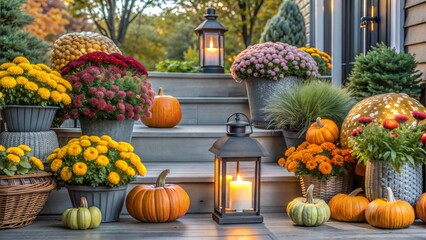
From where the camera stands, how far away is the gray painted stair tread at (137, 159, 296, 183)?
3.66m

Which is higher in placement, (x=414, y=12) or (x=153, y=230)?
(x=414, y=12)

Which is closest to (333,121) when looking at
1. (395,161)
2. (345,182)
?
(345,182)

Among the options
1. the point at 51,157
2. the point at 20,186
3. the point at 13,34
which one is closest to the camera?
the point at 20,186

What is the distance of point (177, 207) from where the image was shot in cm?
339

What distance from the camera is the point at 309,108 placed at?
4.19m

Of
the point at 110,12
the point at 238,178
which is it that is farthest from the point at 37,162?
the point at 110,12

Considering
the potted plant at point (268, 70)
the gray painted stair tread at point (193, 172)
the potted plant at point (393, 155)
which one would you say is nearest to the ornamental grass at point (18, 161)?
the gray painted stair tread at point (193, 172)

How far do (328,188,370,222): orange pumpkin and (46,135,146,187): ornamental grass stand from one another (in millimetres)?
1091

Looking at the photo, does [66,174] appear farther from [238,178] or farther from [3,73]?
[238,178]

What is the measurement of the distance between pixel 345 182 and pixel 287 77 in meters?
1.33

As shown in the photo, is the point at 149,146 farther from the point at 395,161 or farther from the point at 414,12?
the point at 414,12

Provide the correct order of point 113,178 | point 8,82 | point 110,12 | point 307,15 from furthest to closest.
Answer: point 110,12
point 307,15
point 8,82
point 113,178

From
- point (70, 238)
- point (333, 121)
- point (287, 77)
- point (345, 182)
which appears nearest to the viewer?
point (70, 238)

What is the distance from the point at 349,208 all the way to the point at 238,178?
2.09ft
